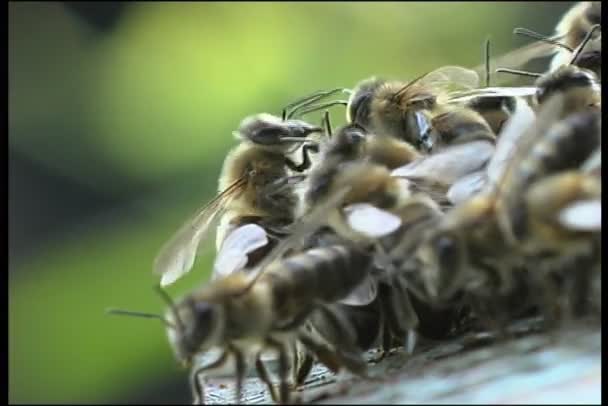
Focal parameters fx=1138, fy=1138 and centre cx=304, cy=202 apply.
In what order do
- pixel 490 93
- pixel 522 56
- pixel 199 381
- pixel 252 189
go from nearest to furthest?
1. pixel 199 381
2. pixel 490 93
3. pixel 252 189
4. pixel 522 56


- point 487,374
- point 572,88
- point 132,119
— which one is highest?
point 132,119

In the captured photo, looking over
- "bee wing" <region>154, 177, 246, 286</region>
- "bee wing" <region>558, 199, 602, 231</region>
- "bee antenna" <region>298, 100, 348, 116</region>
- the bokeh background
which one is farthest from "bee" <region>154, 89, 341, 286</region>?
the bokeh background

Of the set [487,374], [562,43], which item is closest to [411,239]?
[487,374]

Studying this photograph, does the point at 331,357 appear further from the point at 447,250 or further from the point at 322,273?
the point at 447,250

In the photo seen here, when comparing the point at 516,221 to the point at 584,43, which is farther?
the point at 584,43

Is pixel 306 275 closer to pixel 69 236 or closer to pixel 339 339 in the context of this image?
pixel 339 339

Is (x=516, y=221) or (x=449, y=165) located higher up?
(x=449, y=165)

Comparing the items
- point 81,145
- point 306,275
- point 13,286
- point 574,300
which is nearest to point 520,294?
point 574,300
